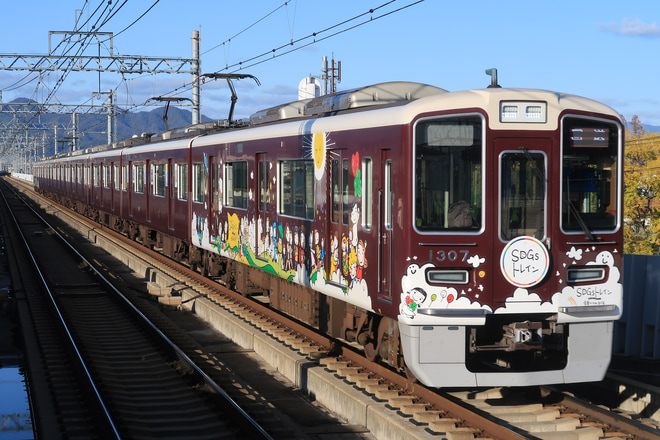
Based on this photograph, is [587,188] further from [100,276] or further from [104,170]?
[104,170]

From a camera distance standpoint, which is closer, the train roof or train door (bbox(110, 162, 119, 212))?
the train roof

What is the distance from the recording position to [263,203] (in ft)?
40.2

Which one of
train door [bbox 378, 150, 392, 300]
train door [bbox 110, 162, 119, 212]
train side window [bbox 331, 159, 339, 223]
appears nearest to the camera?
train door [bbox 378, 150, 392, 300]

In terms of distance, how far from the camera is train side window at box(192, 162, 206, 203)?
52.7 feet

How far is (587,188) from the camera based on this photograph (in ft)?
25.7

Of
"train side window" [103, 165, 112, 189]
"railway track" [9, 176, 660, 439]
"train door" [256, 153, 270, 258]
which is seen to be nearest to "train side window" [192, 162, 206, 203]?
"train door" [256, 153, 270, 258]

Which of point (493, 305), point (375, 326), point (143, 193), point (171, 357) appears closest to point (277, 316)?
point (171, 357)

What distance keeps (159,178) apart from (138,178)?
315 centimetres

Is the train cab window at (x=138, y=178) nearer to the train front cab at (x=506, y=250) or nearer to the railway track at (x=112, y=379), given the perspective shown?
the railway track at (x=112, y=379)

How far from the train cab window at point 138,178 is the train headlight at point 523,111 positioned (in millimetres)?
16433

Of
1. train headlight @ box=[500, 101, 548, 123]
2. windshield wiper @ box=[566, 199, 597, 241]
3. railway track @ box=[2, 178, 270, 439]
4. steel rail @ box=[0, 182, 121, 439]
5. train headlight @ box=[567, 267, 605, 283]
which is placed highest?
train headlight @ box=[500, 101, 548, 123]

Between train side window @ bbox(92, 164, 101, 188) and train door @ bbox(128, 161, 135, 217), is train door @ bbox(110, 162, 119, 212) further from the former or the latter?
train side window @ bbox(92, 164, 101, 188)

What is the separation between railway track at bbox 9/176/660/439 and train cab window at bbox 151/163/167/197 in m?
9.42

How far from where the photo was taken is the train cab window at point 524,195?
764 cm
